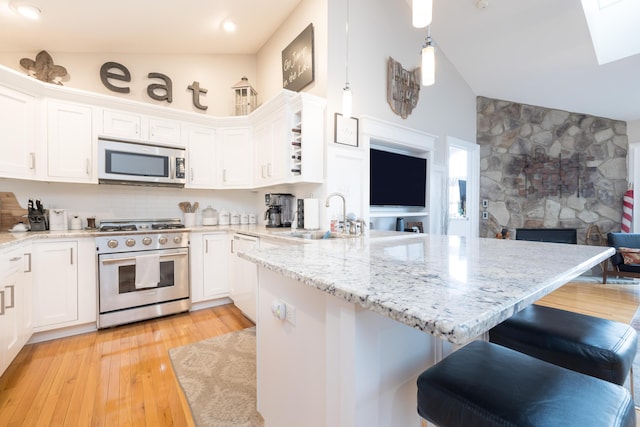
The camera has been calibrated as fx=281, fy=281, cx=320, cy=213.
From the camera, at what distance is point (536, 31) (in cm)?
333

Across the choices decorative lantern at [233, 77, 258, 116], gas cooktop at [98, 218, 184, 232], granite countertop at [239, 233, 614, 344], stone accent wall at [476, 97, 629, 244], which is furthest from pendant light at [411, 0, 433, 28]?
stone accent wall at [476, 97, 629, 244]

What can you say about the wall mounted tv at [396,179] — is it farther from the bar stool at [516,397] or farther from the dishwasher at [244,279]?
the bar stool at [516,397]

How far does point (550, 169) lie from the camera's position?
15.1 ft

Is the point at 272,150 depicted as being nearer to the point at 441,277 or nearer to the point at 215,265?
the point at 215,265

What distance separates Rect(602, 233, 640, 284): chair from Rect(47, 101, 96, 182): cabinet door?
21.4 ft

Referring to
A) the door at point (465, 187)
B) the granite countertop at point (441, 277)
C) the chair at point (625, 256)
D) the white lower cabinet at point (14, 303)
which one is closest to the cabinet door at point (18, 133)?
the white lower cabinet at point (14, 303)

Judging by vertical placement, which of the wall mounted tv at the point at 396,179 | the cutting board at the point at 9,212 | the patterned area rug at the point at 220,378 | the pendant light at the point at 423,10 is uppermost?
the pendant light at the point at 423,10

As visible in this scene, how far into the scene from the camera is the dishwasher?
2.68 m

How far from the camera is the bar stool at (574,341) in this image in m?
1.01

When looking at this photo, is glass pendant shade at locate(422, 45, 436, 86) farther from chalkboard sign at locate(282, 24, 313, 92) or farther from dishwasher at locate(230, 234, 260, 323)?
dishwasher at locate(230, 234, 260, 323)

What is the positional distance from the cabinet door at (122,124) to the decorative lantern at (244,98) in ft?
3.70

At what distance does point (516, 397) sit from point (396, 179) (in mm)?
2950

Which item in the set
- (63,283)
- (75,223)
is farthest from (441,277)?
(75,223)

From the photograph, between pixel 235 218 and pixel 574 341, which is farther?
pixel 235 218
